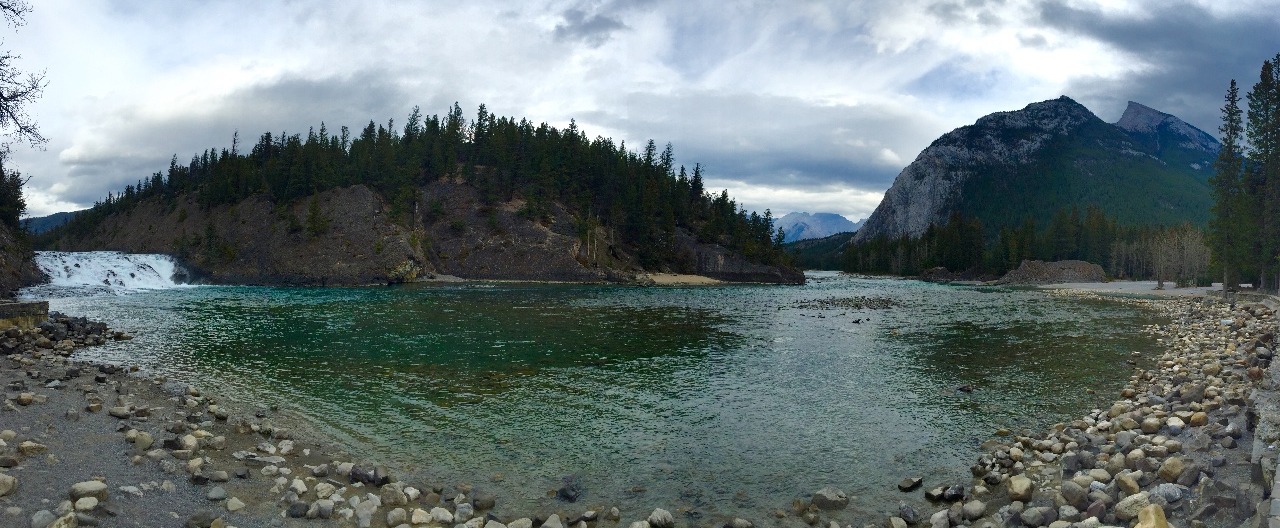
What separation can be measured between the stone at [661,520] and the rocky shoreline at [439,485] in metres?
0.02

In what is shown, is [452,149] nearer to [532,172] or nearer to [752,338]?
[532,172]

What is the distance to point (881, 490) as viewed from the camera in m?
12.8

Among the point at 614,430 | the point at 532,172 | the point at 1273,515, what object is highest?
the point at 532,172

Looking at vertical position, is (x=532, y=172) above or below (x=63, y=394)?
above

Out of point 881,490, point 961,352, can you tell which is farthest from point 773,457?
point 961,352

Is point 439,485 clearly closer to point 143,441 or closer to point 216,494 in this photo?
point 216,494

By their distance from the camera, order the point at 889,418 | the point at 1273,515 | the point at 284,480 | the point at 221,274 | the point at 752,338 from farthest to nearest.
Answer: the point at 221,274, the point at 752,338, the point at 889,418, the point at 284,480, the point at 1273,515

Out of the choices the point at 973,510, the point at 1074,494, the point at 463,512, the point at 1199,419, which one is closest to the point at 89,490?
the point at 463,512

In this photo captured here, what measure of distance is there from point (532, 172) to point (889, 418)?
146600 mm

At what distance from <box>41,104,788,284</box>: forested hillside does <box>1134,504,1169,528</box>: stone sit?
5200 inches

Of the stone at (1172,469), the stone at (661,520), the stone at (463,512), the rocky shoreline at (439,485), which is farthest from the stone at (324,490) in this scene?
the stone at (1172,469)

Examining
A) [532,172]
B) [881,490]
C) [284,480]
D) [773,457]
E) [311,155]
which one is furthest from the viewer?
[532,172]

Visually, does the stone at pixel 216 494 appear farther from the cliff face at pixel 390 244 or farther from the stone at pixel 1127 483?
the cliff face at pixel 390 244

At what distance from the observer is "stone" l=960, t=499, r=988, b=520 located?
10867 mm
